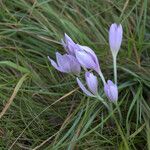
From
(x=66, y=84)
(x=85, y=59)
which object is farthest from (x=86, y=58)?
(x=66, y=84)

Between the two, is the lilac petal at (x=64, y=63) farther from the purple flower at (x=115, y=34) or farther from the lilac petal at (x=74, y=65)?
the purple flower at (x=115, y=34)

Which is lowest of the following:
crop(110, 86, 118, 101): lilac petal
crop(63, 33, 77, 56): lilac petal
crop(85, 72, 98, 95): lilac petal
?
crop(110, 86, 118, 101): lilac petal

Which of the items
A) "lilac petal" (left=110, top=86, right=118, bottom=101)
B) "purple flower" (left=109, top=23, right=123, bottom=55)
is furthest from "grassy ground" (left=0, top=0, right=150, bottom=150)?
"purple flower" (left=109, top=23, right=123, bottom=55)

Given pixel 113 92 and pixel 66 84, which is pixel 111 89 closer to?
pixel 113 92

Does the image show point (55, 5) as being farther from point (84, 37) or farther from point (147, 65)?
point (147, 65)

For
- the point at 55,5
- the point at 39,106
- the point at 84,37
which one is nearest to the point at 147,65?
the point at 84,37

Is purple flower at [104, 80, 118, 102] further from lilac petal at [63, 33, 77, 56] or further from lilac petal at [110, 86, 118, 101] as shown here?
lilac petal at [63, 33, 77, 56]
